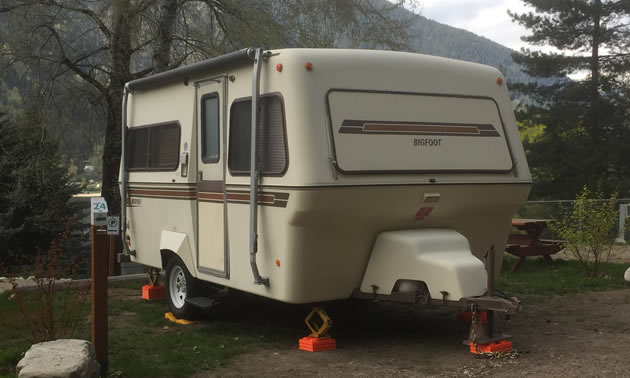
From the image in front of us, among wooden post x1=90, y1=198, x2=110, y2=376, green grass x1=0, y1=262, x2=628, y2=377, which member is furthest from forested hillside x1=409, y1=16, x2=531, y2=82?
wooden post x1=90, y1=198, x2=110, y2=376

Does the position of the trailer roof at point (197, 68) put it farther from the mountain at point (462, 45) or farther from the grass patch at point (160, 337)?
the mountain at point (462, 45)

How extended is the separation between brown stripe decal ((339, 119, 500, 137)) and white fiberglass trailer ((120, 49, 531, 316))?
0.04 feet

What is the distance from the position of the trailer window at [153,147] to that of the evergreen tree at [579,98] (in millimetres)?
20576

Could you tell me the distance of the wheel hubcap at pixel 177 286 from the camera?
864cm

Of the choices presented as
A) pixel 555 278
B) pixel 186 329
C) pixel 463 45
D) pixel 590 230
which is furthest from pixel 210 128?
pixel 463 45

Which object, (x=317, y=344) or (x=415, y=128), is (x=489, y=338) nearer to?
(x=317, y=344)

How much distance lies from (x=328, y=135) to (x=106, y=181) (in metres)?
9.10

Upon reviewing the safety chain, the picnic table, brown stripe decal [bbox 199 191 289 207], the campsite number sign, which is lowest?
the safety chain

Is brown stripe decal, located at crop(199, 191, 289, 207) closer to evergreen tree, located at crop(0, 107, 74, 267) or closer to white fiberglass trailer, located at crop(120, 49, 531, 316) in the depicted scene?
white fiberglass trailer, located at crop(120, 49, 531, 316)

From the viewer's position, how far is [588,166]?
2731 cm

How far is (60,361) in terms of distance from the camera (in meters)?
5.52

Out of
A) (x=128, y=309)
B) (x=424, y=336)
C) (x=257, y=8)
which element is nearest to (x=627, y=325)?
(x=424, y=336)

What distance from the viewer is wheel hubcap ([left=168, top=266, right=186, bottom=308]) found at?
340 inches

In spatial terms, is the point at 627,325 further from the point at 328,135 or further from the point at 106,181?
the point at 106,181
